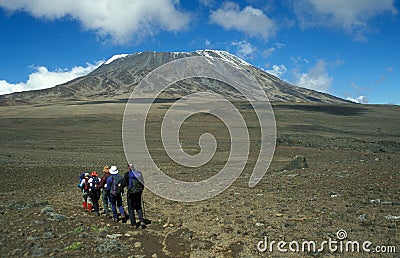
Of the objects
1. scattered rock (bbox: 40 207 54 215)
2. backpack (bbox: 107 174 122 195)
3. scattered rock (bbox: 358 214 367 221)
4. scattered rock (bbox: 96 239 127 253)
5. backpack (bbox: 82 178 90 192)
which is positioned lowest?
scattered rock (bbox: 96 239 127 253)

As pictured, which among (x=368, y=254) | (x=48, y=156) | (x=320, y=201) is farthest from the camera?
(x=48, y=156)

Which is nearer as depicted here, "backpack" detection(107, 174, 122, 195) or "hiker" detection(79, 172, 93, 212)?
"backpack" detection(107, 174, 122, 195)

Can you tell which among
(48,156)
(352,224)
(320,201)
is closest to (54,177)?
(48,156)

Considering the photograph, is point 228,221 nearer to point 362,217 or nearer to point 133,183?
point 133,183

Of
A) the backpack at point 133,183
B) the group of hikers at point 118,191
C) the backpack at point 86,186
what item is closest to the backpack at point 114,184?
the group of hikers at point 118,191

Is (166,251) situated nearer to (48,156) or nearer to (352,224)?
(352,224)

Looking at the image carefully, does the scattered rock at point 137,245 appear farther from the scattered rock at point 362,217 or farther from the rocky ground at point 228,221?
the scattered rock at point 362,217

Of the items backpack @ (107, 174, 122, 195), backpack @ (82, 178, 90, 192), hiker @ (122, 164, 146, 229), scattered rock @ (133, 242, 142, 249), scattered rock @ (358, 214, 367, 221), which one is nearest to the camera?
scattered rock @ (133, 242, 142, 249)

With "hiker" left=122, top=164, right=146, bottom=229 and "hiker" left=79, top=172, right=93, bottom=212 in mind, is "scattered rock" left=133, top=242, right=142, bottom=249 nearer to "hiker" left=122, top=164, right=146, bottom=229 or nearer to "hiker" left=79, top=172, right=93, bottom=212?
"hiker" left=122, top=164, right=146, bottom=229

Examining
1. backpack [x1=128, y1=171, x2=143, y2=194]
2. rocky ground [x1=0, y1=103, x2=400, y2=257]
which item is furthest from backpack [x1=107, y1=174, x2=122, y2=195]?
rocky ground [x1=0, y1=103, x2=400, y2=257]

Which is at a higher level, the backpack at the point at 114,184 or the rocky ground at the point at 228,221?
the backpack at the point at 114,184

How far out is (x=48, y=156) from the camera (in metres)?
31.4

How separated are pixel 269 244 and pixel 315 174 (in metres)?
10.3

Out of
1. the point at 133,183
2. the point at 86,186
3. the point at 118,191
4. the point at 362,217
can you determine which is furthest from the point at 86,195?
the point at 362,217
